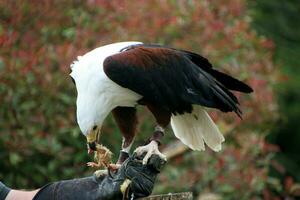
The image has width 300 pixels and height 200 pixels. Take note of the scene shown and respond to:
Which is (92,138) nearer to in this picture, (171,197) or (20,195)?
(20,195)

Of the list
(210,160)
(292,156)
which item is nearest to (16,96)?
(210,160)

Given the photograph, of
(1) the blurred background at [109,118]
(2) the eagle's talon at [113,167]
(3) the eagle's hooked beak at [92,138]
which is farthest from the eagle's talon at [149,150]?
(1) the blurred background at [109,118]

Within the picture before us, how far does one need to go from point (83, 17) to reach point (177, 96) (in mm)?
2166

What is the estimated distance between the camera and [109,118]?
21.4ft

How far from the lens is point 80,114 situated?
450 cm

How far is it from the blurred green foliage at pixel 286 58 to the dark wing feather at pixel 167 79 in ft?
18.0

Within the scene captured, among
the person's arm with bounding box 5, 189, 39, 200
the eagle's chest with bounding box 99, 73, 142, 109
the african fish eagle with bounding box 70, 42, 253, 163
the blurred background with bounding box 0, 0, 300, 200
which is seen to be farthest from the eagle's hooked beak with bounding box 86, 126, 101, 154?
the blurred background with bounding box 0, 0, 300, 200

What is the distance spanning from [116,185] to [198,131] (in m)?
1.03

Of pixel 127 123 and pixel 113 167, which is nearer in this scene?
pixel 113 167

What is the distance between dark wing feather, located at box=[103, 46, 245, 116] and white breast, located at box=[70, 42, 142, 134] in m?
0.05

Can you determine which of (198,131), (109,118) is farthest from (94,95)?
(109,118)

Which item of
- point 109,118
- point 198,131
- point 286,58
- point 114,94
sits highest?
point 114,94

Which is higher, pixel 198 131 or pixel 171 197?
pixel 171 197

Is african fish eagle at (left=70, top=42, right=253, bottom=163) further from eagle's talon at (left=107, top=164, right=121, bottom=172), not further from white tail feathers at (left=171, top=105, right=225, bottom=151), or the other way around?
eagle's talon at (left=107, top=164, right=121, bottom=172)
